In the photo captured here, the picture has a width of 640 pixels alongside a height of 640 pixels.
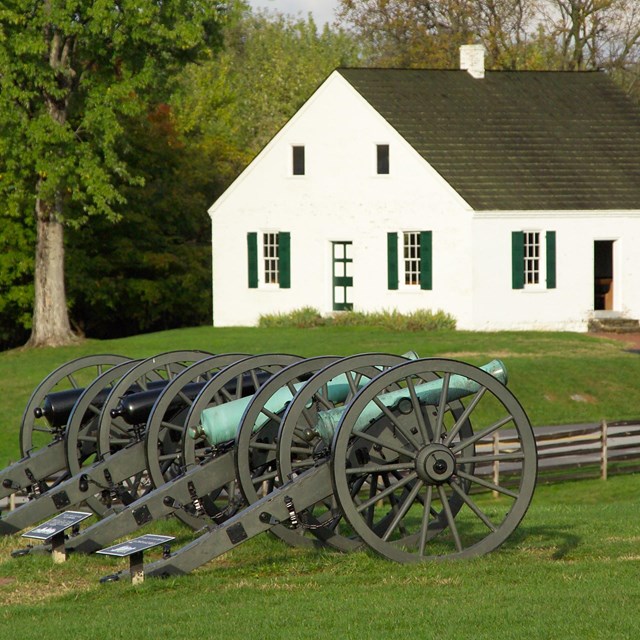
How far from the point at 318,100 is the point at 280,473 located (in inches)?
1068

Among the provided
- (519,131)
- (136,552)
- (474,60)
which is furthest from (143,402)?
(474,60)

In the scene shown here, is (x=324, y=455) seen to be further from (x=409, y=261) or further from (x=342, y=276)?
(x=342, y=276)

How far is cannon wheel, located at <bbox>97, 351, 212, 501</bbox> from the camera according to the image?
11.9m

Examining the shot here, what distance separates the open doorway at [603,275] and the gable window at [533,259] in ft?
6.04

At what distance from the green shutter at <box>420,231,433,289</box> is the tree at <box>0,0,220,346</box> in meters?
7.13

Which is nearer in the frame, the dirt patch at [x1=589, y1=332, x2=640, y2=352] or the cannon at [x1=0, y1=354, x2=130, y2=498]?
the cannon at [x1=0, y1=354, x2=130, y2=498]

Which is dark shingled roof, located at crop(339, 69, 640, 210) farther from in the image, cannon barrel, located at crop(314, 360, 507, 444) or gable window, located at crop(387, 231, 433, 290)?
cannon barrel, located at crop(314, 360, 507, 444)

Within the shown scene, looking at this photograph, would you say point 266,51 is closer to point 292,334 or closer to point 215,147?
point 215,147

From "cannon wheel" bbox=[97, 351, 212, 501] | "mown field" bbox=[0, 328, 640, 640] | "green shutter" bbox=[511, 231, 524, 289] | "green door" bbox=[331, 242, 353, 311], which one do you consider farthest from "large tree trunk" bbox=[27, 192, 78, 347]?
"mown field" bbox=[0, 328, 640, 640]

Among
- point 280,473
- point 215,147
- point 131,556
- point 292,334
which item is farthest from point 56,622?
point 215,147

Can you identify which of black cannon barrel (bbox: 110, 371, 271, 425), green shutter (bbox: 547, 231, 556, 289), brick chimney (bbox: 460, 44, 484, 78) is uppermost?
brick chimney (bbox: 460, 44, 484, 78)

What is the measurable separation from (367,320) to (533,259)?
4.26 m

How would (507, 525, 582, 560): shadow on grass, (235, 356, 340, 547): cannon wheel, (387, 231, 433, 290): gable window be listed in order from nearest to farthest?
(235, 356, 340, 547): cannon wheel → (507, 525, 582, 560): shadow on grass → (387, 231, 433, 290): gable window

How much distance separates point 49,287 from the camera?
119 ft
